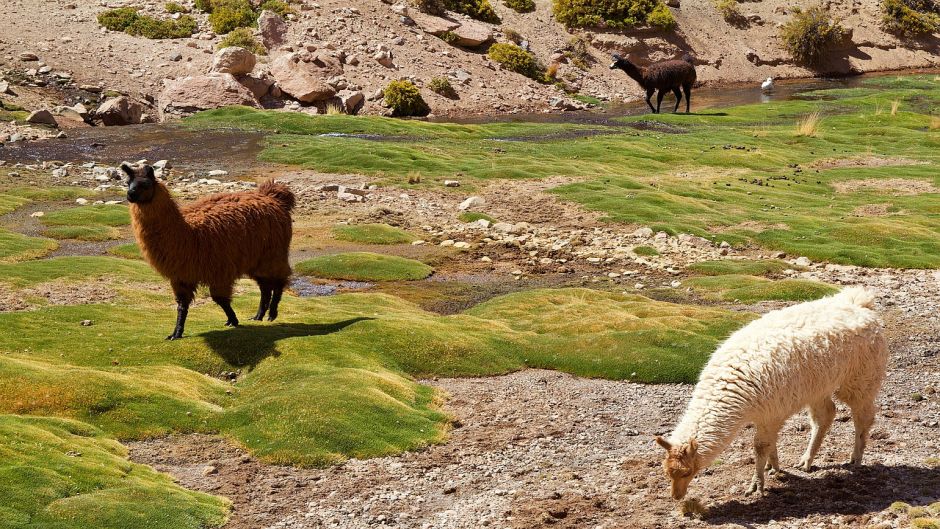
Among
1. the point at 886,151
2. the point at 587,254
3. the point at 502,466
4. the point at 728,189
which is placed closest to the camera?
the point at 502,466

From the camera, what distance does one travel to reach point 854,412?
10859mm

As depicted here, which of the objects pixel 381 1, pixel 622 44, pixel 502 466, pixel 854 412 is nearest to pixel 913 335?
pixel 854 412

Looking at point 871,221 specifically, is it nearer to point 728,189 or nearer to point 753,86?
point 728,189

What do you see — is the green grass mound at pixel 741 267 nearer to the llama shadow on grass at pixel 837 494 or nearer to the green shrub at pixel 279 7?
the llama shadow on grass at pixel 837 494

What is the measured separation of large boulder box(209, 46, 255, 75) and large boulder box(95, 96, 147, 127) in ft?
19.6

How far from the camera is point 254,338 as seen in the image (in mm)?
16141

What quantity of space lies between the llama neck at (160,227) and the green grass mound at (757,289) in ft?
40.3

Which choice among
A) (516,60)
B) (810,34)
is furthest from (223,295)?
(810,34)

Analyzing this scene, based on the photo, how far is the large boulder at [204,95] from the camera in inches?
2048

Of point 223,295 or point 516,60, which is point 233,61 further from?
point 223,295

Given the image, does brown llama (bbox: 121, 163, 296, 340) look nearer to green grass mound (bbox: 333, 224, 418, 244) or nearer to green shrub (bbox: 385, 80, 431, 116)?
green grass mound (bbox: 333, 224, 418, 244)

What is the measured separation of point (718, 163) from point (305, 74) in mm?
26275

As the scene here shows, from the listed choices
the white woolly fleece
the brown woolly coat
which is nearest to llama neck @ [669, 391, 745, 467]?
the white woolly fleece

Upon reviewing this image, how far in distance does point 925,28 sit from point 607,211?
6555 centimetres
